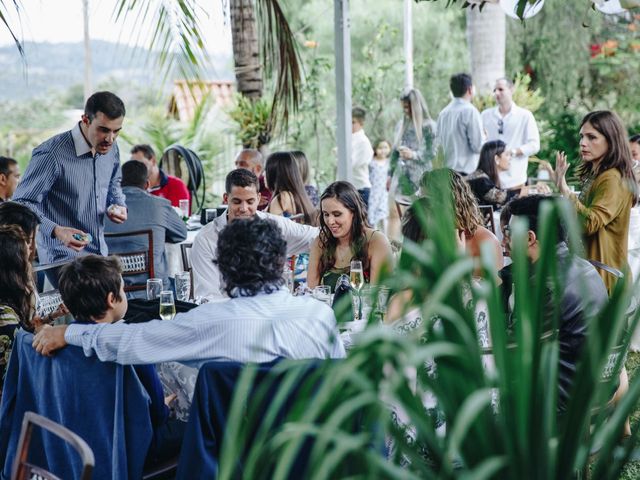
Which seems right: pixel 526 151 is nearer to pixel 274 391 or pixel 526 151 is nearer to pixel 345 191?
pixel 345 191

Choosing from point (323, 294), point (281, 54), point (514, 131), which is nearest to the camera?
point (323, 294)

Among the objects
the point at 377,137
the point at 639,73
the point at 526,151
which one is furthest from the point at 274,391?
the point at 639,73

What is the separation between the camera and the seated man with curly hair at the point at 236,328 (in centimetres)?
246

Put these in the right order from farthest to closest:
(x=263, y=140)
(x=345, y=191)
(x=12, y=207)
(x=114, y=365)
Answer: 1. (x=263, y=140)
2. (x=345, y=191)
3. (x=12, y=207)
4. (x=114, y=365)

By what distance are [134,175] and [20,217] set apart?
1772mm

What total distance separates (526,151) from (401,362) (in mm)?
6624

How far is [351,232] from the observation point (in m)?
4.16

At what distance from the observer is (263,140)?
8789mm

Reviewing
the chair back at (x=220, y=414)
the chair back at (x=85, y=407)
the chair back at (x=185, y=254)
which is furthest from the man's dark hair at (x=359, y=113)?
the chair back at (x=220, y=414)

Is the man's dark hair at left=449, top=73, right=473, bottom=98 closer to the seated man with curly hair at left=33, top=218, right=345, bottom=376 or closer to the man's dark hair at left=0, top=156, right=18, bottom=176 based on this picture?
the man's dark hair at left=0, top=156, right=18, bottom=176

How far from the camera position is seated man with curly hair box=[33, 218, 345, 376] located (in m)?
2.46

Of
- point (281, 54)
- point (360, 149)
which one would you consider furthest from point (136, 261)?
point (360, 149)

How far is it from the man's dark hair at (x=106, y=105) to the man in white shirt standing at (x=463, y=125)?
12.4 ft

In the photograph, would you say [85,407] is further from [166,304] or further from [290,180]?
[290,180]
